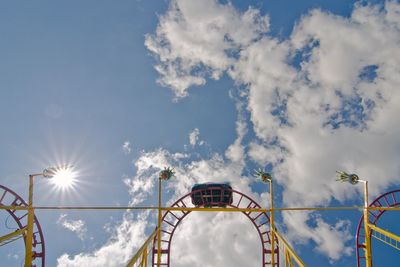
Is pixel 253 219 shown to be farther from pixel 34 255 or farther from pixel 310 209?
pixel 34 255

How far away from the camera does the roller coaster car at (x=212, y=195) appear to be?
67.1 ft

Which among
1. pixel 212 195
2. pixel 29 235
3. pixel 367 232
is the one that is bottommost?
pixel 29 235

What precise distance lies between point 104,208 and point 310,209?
963 cm

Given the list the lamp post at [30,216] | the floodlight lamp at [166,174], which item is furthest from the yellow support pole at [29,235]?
the floodlight lamp at [166,174]

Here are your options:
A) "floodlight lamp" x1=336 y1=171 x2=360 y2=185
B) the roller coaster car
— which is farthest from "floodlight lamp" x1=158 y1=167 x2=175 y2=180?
"floodlight lamp" x1=336 y1=171 x2=360 y2=185

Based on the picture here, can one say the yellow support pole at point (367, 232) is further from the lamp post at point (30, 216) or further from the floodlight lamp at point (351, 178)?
the lamp post at point (30, 216)

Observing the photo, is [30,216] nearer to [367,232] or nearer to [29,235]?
[29,235]

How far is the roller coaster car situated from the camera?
2045 centimetres

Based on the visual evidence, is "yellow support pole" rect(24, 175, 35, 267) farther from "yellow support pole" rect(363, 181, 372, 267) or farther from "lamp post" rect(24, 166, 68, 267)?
"yellow support pole" rect(363, 181, 372, 267)

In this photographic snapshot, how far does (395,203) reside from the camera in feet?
65.7

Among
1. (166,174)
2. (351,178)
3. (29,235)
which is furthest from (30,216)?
(351,178)

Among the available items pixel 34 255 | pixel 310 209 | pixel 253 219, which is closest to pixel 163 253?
pixel 253 219

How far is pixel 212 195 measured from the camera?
20484mm

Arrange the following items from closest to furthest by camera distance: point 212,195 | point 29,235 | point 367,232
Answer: point 29,235 → point 367,232 → point 212,195
